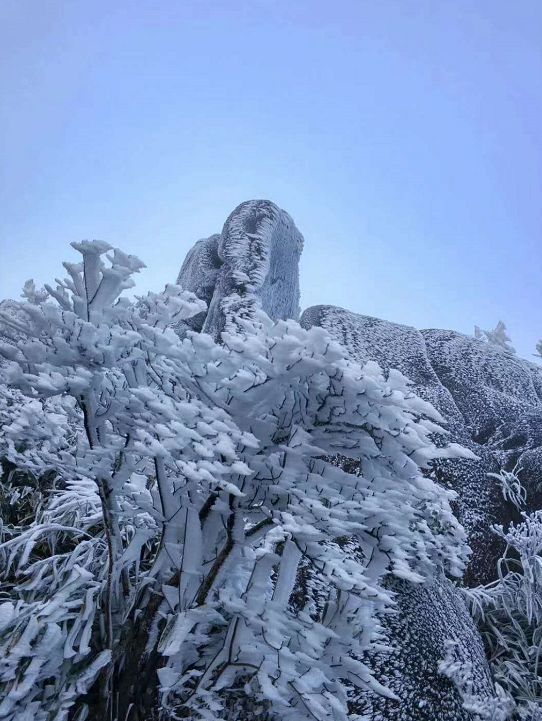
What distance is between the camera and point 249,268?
4070 mm

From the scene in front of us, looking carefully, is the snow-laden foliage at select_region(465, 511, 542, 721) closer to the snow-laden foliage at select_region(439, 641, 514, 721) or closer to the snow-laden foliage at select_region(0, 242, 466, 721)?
the snow-laden foliage at select_region(439, 641, 514, 721)

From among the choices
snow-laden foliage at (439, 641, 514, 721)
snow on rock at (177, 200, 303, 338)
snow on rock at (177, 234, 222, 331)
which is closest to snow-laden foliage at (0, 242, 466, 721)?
snow-laden foliage at (439, 641, 514, 721)

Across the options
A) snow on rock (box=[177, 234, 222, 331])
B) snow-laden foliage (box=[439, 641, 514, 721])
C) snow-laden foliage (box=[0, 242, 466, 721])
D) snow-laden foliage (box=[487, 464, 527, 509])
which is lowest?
snow-laden foliage (box=[439, 641, 514, 721])

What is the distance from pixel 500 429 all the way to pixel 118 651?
329cm

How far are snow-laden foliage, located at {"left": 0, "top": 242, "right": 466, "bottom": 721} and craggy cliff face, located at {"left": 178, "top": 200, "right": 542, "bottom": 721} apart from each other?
81cm

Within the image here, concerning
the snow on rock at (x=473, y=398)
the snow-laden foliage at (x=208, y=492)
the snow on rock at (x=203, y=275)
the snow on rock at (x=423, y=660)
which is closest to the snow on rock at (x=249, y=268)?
the snow on rock at (x=203, y=275)

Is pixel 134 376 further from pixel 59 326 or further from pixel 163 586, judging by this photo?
pixel 163 586

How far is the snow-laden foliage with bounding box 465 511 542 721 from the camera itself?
269cm

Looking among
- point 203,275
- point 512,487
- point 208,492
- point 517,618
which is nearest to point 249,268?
point 203,275

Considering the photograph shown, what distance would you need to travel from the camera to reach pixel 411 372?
4051 millimetres

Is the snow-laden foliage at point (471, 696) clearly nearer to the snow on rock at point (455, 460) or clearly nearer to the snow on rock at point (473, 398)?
the snow on rock at point (455, 460)

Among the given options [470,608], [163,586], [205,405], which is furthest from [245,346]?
[470,608]

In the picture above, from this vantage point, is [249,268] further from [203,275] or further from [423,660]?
[423,660]

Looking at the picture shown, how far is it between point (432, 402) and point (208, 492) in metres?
2.67
